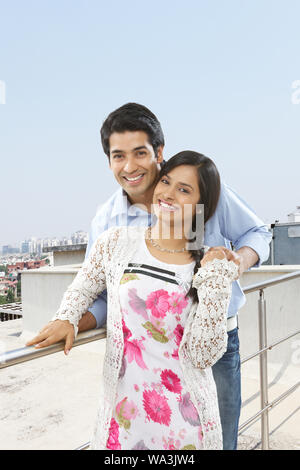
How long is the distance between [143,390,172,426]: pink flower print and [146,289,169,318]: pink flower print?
186 millimetres

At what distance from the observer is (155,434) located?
93cm

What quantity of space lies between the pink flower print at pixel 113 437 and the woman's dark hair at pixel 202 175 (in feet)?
1.34

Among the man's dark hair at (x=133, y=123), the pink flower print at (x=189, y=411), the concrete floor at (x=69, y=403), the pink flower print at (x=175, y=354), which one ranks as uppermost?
the man's dark hair at (x=133, y=123)

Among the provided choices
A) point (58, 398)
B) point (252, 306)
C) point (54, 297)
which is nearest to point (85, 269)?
point (252, 306)

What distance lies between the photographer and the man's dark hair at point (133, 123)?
3.85 ft

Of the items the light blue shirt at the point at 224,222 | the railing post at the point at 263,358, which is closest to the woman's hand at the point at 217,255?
the light blue shirt at the point at 224,222

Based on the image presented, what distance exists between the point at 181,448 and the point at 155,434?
7 cm

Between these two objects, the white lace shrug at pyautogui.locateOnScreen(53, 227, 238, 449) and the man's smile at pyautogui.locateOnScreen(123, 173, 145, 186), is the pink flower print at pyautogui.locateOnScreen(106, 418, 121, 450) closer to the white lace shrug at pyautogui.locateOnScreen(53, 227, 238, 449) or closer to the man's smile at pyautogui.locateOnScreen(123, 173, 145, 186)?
the white lace shrug at pyautogui.locateOnScreen(53, 227, 238, 449)

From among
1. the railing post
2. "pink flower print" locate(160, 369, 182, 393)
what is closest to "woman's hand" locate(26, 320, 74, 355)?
"pink flower print" locate(160, 369, 182, 393)

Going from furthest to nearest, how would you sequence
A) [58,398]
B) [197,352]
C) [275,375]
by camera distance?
[58,398] → [275,375] → [197,352]

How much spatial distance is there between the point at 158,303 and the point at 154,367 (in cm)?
15

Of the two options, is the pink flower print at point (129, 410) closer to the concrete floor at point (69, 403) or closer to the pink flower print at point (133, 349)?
the pink flower print at point (133, 349)

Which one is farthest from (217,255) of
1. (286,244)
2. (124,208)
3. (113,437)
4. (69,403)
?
(286,244)
